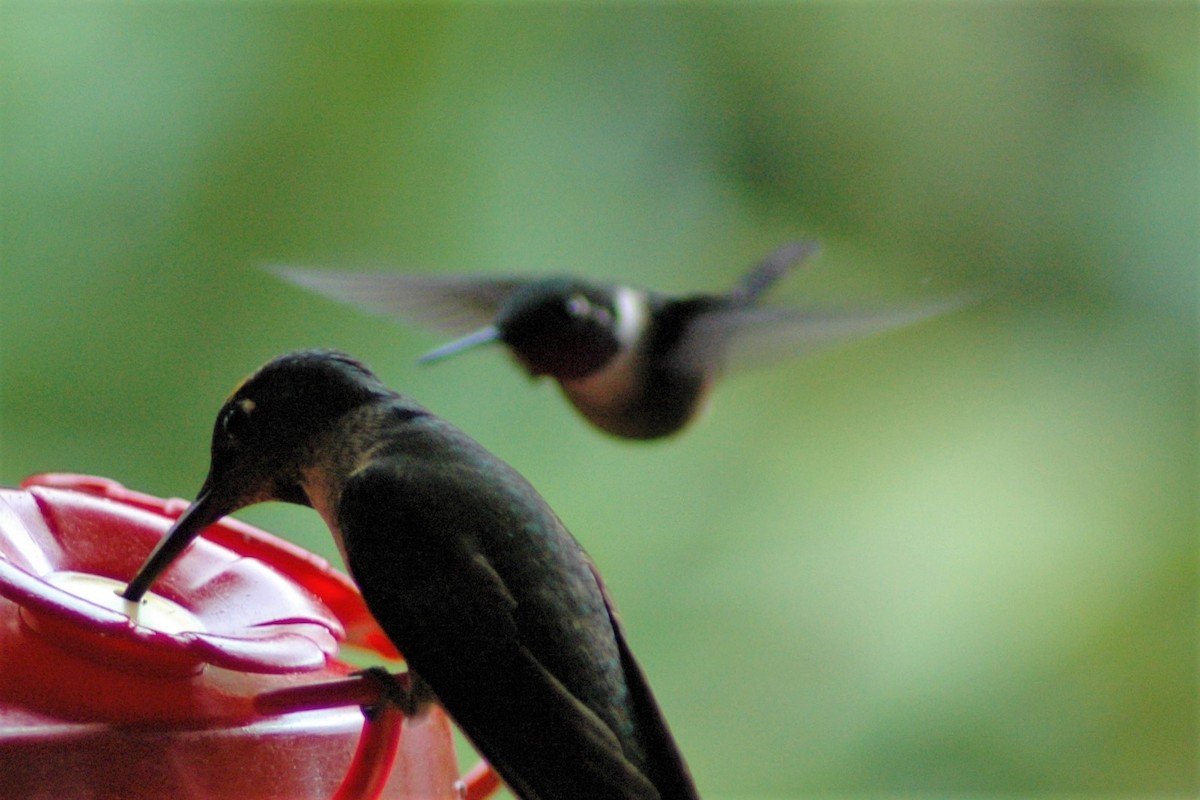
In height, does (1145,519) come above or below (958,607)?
above

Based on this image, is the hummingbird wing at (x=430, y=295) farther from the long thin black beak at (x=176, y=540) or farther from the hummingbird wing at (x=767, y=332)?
the long thin black beak at (x=176, y=540)

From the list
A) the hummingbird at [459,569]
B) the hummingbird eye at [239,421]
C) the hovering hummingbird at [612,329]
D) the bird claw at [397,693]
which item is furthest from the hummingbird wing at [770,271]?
the bird claw at [397,693]

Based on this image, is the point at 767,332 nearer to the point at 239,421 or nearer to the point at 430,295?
the point at 430,295

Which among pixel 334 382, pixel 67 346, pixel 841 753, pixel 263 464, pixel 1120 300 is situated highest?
pixel 1120 300

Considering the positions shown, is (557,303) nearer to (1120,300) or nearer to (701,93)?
(701,93)

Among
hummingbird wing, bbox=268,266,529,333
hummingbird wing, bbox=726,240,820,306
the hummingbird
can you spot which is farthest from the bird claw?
hummingbird wing, bbox=726,240,820,306

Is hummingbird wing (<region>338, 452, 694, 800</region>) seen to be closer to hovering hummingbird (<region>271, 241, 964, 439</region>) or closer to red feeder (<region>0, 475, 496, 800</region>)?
red feeder (<region>0, 475, 496, 800</region>)

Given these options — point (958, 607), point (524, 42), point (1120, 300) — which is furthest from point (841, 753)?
point (524, 42)
